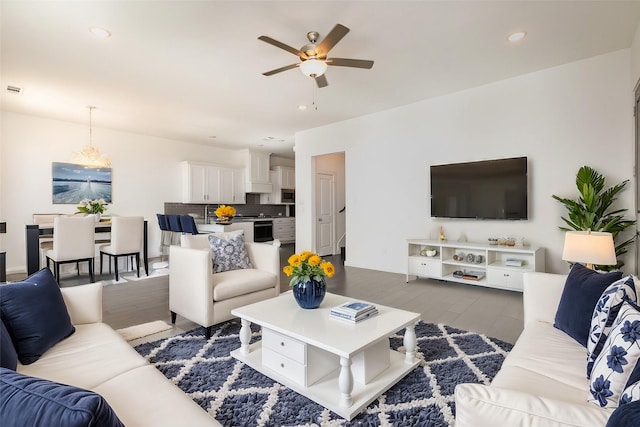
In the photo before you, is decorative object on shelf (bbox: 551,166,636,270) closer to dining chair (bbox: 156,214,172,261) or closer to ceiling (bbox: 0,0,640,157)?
ceiling (bbox: 0,0,640,157)

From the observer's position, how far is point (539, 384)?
4.20ft

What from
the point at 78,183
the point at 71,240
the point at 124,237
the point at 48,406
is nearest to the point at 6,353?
the point at 48,406

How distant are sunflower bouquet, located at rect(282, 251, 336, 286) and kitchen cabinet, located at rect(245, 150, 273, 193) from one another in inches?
260

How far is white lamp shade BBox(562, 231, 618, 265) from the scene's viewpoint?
223 cm

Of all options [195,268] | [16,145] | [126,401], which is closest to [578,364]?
[126,401]

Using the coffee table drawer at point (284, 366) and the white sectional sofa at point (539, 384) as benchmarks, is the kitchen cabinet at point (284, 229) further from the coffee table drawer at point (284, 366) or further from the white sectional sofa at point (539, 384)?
the white sectional sofa at point (539, 384)

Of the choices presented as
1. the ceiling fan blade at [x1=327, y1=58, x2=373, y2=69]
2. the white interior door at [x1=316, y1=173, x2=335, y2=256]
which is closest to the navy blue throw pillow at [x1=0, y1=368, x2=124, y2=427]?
the ceiling fan blade at [x1=327, y1=58, x2=373, y2=69]

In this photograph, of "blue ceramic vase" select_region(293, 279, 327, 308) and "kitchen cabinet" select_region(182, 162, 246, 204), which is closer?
"blue ceramic vase" select_region(293, 279, 327, 308)

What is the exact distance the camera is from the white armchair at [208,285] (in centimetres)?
255

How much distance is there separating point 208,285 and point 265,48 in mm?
2306

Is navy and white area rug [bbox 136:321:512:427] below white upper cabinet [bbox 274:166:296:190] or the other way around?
below

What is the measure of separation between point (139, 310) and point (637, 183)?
5.09m

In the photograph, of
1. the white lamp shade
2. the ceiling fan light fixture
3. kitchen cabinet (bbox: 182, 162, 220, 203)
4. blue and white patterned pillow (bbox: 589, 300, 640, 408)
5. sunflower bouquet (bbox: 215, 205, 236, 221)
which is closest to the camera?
blue and white patterned pillow (bbox: 589, 300, 640, 408)

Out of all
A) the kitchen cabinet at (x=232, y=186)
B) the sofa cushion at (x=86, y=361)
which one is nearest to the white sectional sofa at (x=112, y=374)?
the sofa cushion at (x=86, y=361)
